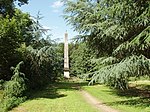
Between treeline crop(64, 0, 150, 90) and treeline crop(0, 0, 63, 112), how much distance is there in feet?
14.1

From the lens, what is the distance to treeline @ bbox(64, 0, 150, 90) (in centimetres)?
1539

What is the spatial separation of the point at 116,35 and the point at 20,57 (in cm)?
824

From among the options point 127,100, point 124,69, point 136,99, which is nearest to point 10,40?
point 127,100

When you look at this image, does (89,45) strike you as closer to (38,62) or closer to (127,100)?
(38,62)

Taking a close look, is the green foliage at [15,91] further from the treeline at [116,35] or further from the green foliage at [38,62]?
the treeline at [116,35]

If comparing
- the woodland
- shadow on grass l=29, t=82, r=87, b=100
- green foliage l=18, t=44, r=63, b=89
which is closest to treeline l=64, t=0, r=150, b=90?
the woodland

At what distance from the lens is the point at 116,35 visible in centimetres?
1983

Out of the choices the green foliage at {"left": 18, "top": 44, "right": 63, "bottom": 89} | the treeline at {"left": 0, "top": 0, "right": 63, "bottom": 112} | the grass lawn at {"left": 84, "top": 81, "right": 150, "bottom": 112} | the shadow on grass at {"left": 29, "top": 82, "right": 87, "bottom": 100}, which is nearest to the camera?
the grass lawn at {"left": 84, "top": 81, "right": 150, "bottom": 112}

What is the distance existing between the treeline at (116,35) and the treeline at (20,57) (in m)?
4.29

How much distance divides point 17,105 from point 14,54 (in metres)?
5.56

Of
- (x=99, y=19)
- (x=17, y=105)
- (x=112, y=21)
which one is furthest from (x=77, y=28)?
(x=17, y=105)

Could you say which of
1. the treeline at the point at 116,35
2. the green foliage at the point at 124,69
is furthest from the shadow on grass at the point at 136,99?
the green foliage at the point at 124,69

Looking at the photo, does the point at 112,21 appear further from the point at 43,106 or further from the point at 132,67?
the point at 43,106

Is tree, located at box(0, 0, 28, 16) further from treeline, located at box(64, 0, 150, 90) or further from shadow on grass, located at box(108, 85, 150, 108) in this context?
shadow on grass, located at box(108, 85, 150, 108)
